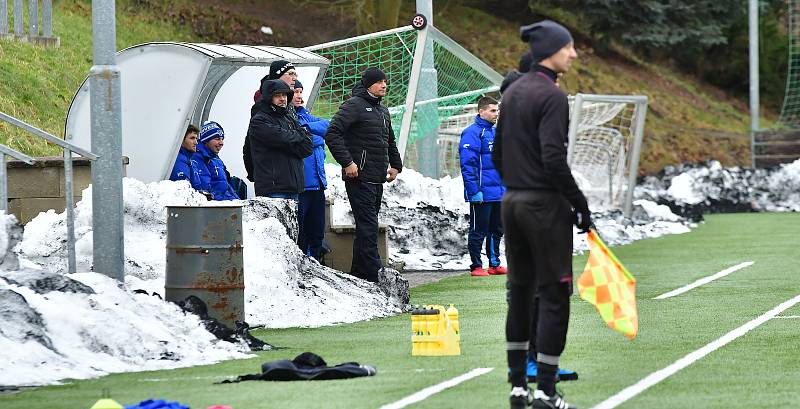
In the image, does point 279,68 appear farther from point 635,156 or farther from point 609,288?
point 635,156

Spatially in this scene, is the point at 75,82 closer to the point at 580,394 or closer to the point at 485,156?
the point at 485,156

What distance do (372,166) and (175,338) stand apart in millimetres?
4733

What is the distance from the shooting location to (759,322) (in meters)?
12.2

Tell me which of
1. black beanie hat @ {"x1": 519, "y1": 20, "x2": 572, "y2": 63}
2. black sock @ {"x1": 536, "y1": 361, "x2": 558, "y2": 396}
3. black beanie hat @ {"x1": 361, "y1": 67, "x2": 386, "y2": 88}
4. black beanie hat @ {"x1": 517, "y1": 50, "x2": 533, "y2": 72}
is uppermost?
black beanie hat @ {"x1": 519, "y1": 20, "x2": 572, "y2": 63}

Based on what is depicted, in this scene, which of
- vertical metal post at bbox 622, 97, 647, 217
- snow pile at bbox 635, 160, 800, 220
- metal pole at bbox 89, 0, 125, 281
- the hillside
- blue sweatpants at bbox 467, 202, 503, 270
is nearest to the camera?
metal pole at bbox 89, 0, 125, 281

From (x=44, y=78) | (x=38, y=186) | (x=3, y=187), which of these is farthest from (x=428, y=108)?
(x=3, y=187)

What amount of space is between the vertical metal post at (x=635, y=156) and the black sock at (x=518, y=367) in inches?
797

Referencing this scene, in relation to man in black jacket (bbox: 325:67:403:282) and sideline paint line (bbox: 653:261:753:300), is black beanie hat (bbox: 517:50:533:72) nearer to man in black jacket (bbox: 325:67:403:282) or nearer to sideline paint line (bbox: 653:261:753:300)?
man in black jacket (bbox: 325:67:403:282)

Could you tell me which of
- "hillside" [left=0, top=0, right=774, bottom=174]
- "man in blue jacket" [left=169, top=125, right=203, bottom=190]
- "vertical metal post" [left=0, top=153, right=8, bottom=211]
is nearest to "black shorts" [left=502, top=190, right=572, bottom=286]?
"vertical metal post" [left=0, top=153, right=8, bottom=211]

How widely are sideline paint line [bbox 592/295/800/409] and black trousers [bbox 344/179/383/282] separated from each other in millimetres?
3541

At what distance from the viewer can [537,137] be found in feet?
26.8

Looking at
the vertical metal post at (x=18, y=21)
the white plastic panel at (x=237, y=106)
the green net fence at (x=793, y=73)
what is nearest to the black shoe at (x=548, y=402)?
the white plastic panel at (x=237, y=106)

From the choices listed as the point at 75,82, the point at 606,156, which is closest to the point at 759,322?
the point at 75,82

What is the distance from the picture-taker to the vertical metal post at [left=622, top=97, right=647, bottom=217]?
1136 inches
